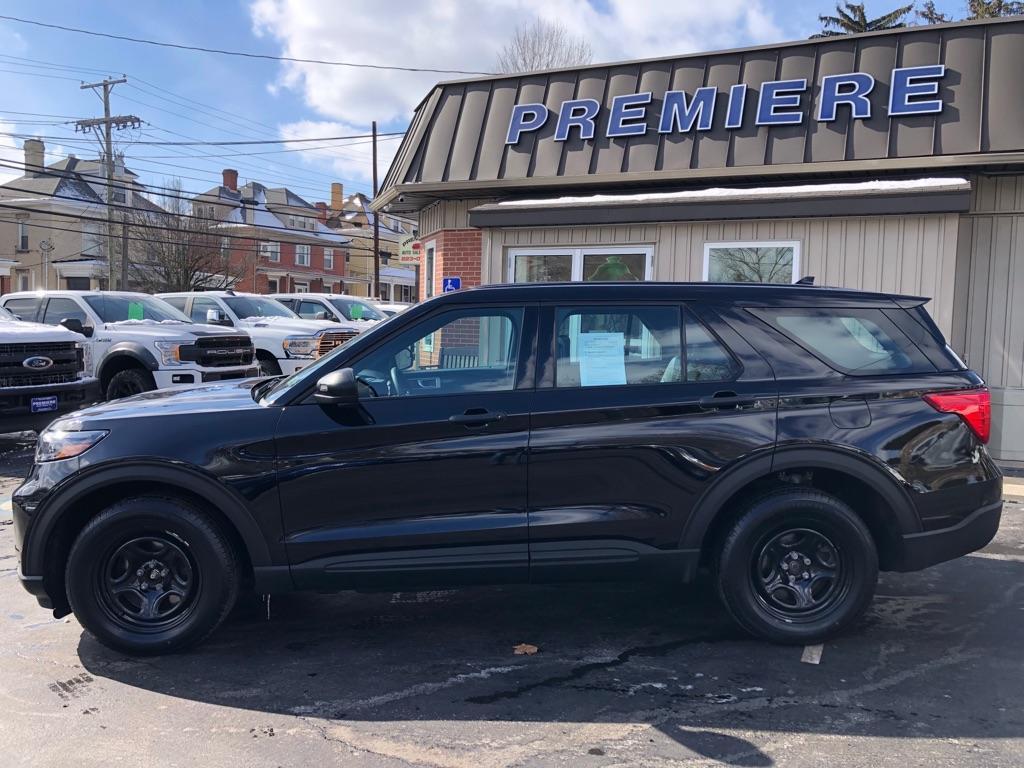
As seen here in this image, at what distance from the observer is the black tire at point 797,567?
4156mm

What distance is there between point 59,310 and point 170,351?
210cm

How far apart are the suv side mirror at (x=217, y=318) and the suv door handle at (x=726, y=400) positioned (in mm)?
10085

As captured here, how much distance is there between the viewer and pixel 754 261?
9250 millimetres

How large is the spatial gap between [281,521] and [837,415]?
8.80ft

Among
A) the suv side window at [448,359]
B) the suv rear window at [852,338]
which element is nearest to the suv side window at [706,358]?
the suv rear window at [852,338]

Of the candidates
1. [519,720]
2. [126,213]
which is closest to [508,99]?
[519,720]

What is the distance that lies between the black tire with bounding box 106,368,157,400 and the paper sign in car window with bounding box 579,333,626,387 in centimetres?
845

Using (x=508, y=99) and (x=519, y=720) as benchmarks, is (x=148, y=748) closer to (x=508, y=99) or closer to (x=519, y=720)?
(x=519, y=720)

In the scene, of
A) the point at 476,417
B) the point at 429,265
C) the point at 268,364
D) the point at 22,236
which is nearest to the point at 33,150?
the point at 22,236

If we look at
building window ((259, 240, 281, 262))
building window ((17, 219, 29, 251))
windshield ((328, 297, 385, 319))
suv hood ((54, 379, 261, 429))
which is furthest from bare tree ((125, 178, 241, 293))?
suv hood ((54, 379, 261, 429))

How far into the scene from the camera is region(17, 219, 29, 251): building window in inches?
1850

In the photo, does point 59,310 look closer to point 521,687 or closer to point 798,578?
point 521,687

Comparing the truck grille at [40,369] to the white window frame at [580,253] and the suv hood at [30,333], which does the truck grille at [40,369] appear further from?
the white window frame at [580,253]

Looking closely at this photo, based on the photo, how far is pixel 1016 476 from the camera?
837cm
